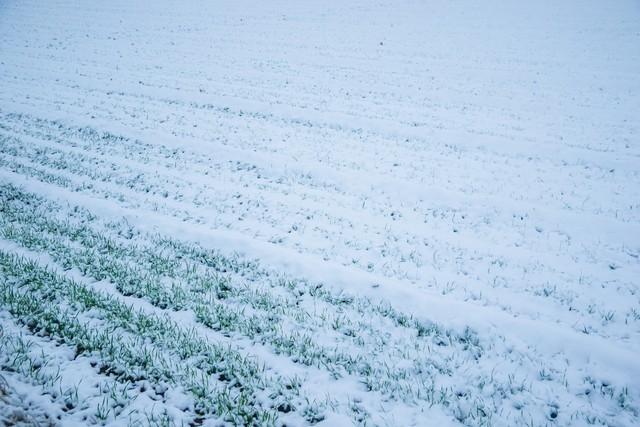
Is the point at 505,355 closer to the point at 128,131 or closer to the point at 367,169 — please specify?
the point at 367,169

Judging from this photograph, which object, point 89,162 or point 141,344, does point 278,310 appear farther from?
point 89,162

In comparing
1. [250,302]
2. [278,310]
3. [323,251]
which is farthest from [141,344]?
[323,251]

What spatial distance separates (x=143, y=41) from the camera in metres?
23.0

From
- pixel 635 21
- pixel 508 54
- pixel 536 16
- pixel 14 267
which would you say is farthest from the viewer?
pixel 536 16

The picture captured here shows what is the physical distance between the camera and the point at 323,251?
→ 631 cm

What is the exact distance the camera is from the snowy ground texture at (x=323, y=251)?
4.00 m

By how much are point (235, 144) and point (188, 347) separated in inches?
267

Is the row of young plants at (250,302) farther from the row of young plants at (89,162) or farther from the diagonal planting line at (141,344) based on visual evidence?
the row of young plants at (89,162)

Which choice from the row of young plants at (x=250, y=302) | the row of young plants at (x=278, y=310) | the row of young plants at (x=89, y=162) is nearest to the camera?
the row of young plants at (x=278, y=310)

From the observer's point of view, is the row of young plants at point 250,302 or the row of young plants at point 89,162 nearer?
the row of young plants at point 250,302

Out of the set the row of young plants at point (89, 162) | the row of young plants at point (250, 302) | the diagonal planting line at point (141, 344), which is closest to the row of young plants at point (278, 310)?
the row of young plants at point (250, 302)

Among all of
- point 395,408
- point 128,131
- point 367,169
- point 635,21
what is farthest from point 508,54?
point 395,408

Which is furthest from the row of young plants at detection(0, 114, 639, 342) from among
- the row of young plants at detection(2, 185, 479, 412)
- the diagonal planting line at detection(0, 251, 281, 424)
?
the diagonal planting line at detection(0, 251, 281, 424)

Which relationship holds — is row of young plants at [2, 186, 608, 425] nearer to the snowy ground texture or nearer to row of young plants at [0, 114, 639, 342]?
the snowy ground texture
